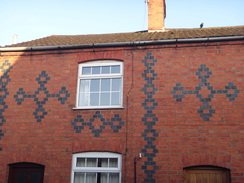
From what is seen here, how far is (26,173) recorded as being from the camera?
28.1 feet

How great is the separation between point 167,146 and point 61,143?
3.45 metres

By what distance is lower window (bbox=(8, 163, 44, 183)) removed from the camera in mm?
8500

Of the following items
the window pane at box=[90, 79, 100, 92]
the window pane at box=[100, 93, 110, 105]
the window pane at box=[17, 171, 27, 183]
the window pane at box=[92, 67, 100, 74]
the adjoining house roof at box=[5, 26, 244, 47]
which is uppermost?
the adjoining house roof at box=[5, 26, 244, 47]

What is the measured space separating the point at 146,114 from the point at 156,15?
5720 mm

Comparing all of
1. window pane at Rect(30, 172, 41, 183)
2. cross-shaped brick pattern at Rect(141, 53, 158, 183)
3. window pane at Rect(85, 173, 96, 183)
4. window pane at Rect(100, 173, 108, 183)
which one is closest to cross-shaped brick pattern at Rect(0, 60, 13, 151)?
window pane at Rect(30, 172, 41, 183)

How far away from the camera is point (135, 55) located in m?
8.99

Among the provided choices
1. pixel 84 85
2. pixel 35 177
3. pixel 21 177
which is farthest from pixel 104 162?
pixel 21 177

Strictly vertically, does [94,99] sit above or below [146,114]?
above

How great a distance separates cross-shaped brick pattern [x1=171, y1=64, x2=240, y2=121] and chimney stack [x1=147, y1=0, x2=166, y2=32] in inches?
161

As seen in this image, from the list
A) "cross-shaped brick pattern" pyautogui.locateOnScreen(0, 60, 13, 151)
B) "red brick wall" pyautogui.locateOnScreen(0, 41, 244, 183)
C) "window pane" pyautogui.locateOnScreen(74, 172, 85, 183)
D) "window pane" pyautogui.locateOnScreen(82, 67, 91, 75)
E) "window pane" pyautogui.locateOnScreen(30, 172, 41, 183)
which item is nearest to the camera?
"red brick wall" pyautogui.locateOnScreen(0, 41, 244, 183)

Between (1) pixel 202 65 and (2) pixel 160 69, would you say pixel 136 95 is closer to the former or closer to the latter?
(2) pixel 160 69

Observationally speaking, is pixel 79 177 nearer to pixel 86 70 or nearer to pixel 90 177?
pixel 90 177

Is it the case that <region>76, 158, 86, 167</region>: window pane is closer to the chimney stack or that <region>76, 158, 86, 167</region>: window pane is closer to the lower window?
the lower window

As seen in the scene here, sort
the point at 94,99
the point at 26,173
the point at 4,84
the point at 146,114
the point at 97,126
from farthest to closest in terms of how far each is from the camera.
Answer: the point at 4,84, the point at 94,99, the point at 26,173, the point at 97,126, the point at 146,114
